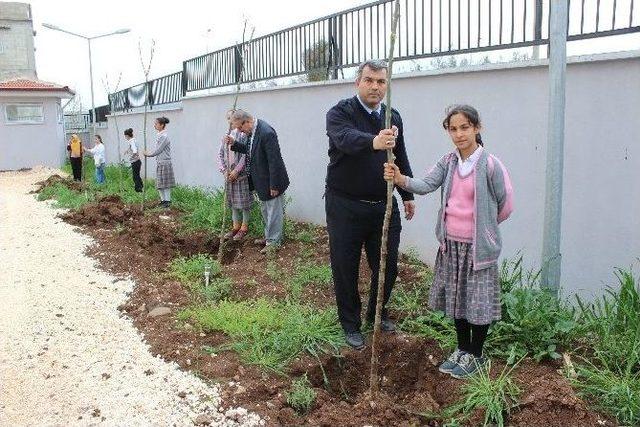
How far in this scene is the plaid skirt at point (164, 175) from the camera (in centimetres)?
997

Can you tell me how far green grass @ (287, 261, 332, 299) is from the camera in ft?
16.3

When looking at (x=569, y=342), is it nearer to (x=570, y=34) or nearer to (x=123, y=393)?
(x=570, y=34)

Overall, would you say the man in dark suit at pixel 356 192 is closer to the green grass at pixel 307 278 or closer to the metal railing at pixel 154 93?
the green grass at pixel 307 278

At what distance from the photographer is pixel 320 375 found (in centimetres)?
345

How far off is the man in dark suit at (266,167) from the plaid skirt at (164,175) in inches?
147

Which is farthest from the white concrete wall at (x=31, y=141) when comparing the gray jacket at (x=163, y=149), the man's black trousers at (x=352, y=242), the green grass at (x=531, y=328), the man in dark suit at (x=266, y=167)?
the green grass at (x=531, y=328)

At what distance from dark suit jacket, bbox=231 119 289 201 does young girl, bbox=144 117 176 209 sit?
374 centimetres

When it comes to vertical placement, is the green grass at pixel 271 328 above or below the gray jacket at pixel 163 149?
below

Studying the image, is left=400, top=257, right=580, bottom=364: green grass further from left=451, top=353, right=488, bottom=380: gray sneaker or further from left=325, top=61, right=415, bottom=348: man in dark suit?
left=325, top=61, right=415, bottom=348: man in dark suit

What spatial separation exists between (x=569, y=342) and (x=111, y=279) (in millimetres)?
4314

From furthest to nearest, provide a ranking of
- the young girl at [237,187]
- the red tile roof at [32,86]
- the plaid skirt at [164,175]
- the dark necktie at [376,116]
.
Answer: the red tile roof at [32,86] → the plaid skirt at [164,175] → the young girl at [237,187] → the dark necktie at [376,116]

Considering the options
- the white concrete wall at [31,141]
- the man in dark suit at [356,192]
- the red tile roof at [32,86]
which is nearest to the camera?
the man in dark suit at [356,192]

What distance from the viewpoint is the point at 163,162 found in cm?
995

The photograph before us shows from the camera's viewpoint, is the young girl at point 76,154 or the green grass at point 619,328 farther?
the young girl at point 76,154
